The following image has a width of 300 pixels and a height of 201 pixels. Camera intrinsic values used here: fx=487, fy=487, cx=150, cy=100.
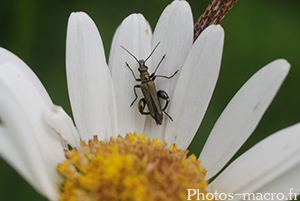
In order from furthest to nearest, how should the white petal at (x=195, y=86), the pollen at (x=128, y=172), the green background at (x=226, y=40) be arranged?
the green background at (x=226, y=40), the white petal at (x=195, y=86), the pollen at (x=128, y=172)

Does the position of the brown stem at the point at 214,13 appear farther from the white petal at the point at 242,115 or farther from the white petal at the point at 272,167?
the white petal at the point at 272,167

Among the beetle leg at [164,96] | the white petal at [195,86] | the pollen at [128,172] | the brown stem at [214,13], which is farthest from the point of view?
the beetle leg at [164,96]

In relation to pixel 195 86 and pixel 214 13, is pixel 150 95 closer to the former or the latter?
pixel 195 86

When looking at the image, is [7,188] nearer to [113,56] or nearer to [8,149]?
[113,56]

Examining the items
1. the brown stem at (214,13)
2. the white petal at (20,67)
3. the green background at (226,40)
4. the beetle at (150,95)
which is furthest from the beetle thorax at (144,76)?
the green background at (226,40)

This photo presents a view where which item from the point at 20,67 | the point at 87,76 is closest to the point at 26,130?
the point at 20,67

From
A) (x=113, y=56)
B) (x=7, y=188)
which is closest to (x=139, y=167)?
(x=113, y=56)

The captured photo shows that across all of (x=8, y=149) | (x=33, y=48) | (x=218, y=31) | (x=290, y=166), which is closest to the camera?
(x=8, y=149)
